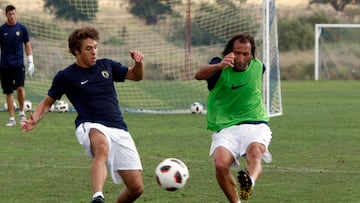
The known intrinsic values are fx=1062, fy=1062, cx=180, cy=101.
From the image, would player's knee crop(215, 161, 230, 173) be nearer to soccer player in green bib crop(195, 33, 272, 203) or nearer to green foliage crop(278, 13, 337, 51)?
soccer player in green bib crop(195, 33, 272, 203)

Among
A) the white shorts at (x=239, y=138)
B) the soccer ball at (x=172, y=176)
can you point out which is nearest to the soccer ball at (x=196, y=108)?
the white shorts at (x=239, y=138)

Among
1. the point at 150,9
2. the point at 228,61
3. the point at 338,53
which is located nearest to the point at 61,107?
the point at 150,9

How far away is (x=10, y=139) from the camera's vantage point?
16703mm

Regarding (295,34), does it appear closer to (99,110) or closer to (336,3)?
(336,3)

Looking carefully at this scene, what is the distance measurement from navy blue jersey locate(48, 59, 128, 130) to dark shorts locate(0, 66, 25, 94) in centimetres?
975

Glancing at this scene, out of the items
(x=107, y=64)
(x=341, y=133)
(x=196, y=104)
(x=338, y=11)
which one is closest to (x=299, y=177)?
(x=107, y=64)

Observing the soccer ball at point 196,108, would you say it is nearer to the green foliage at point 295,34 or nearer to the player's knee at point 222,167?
the player's knee at point 222,167

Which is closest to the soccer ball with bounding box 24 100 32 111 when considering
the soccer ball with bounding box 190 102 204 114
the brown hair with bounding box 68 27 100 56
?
the soccer ball with bounding box 190 102 204 114

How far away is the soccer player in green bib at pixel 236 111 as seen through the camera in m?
9.62

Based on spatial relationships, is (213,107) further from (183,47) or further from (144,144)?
(183,47)

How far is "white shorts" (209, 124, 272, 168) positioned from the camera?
9750 mm

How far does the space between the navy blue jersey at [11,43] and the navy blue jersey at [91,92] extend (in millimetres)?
9862

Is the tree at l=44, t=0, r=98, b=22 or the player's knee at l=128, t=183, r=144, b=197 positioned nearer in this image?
the player's knee at l=128, t=183, r=144, b=197

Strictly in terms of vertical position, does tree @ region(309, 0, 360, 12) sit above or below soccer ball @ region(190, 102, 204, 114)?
below
